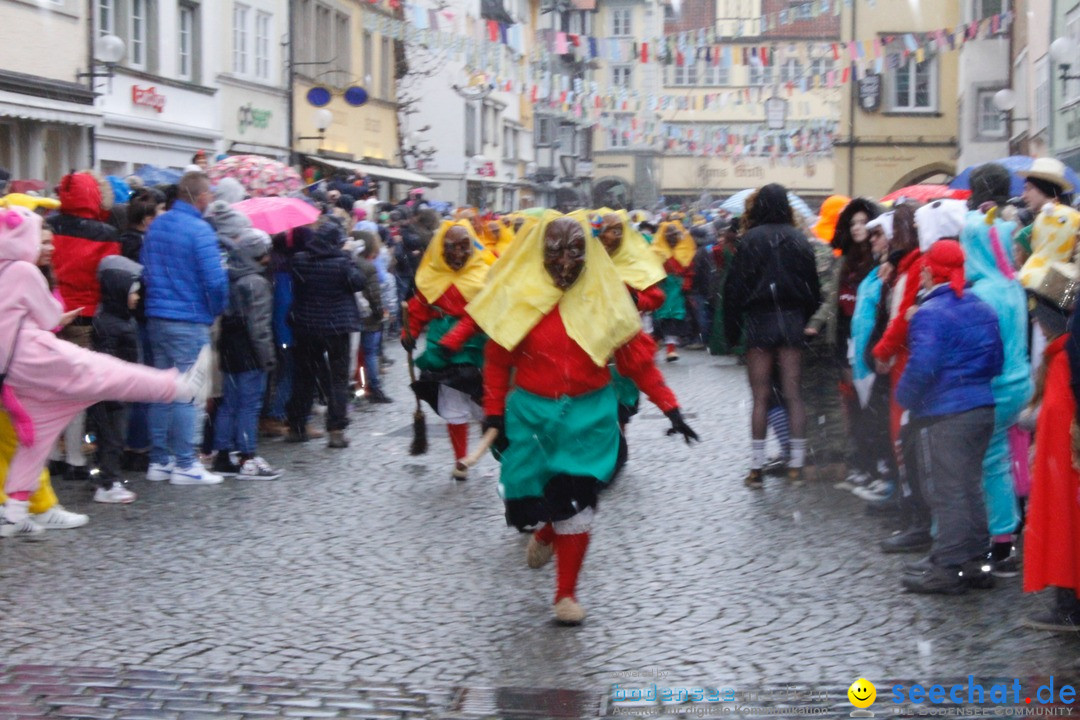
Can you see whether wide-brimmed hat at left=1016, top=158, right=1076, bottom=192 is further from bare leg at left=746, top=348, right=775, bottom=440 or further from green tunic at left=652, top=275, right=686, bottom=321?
green tunic at left=652, top=275, right=686, bottom=321

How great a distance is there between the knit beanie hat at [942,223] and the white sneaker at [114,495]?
502cm

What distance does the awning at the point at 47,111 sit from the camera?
64.3 feet

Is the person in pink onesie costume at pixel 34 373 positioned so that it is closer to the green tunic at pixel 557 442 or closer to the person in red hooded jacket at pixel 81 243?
the person in red hooded jacket at pixel 81 243

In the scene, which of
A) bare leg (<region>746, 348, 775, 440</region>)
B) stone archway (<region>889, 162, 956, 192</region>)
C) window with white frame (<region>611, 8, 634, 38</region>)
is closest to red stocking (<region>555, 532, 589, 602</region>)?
bare leg (<region>746, 348, 775, 440</region>)

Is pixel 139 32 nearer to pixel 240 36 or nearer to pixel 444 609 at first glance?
pixel 240 36

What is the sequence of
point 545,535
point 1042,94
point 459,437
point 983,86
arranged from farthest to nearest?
point 983,86 → point 1042,94 → point 459,437 → point 545,535

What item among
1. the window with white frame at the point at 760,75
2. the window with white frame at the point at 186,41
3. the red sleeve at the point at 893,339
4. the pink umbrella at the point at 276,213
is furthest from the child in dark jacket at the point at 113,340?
the window with white frame at the point at 760,75

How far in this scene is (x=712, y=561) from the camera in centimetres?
800

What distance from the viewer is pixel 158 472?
413 inches

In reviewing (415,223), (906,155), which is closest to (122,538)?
(415,223)

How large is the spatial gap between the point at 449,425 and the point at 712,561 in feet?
10.5

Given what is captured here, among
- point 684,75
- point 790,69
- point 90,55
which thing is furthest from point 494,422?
point 684,75

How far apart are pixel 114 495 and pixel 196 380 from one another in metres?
1.00

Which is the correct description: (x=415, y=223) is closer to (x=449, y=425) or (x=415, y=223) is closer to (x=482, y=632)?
(x=449, y=425)
